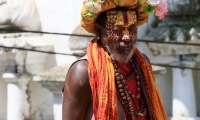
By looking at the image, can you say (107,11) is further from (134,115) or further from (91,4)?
(134,115)

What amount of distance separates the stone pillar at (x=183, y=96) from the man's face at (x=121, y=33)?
2.62m

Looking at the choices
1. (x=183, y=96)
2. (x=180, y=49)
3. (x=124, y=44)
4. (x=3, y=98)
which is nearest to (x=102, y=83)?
(x=124, y=44)

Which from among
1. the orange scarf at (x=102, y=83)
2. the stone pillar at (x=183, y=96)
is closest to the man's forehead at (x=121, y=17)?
the orange scarf at (x=102, y=83)

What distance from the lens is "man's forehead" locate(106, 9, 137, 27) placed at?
7.63 ft

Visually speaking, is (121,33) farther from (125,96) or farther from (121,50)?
(125,96)

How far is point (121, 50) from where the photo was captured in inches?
91.7

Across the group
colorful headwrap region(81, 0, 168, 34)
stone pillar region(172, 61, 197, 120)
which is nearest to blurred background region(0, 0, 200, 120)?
stone pillar region(172, 61, 197, 120)

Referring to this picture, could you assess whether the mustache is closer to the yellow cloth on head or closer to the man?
the man

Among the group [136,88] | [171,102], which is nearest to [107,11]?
[136,88]

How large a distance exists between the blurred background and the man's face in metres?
2.28

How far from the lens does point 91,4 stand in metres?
2.33

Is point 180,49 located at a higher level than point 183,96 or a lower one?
higher

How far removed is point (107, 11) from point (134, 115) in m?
0.33

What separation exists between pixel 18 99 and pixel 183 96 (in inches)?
42.8
